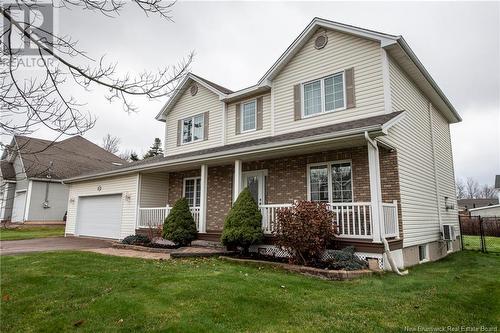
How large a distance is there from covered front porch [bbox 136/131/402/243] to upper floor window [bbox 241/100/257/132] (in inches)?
66.3

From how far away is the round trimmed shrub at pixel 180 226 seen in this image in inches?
428

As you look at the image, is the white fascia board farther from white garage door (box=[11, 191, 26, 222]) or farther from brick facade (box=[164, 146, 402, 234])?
white garage door (box=[11, 191, 26, 222])

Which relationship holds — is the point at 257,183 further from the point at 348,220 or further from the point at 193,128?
the point at 193,128

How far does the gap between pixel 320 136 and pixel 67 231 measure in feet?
52.5

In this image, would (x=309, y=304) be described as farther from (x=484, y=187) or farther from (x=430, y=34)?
(x=484, y=187)

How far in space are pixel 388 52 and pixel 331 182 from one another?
14.1 feet

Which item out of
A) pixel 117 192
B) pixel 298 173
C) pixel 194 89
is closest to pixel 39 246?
pixel 117 192

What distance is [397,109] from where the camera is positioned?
9742 millimetres

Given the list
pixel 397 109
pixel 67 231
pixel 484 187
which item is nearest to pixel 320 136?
pixel 397 109

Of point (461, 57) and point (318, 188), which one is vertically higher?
point (461, 57)

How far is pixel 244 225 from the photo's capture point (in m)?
9.09

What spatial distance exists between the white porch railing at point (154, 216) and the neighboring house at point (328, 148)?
43mm

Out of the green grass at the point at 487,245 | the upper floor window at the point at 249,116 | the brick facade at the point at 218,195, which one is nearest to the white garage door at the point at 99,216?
the brick facade at the point at 218,195

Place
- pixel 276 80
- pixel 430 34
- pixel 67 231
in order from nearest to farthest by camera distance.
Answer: pixel 276 80 < pixel 430 34 < pixel 67 231
